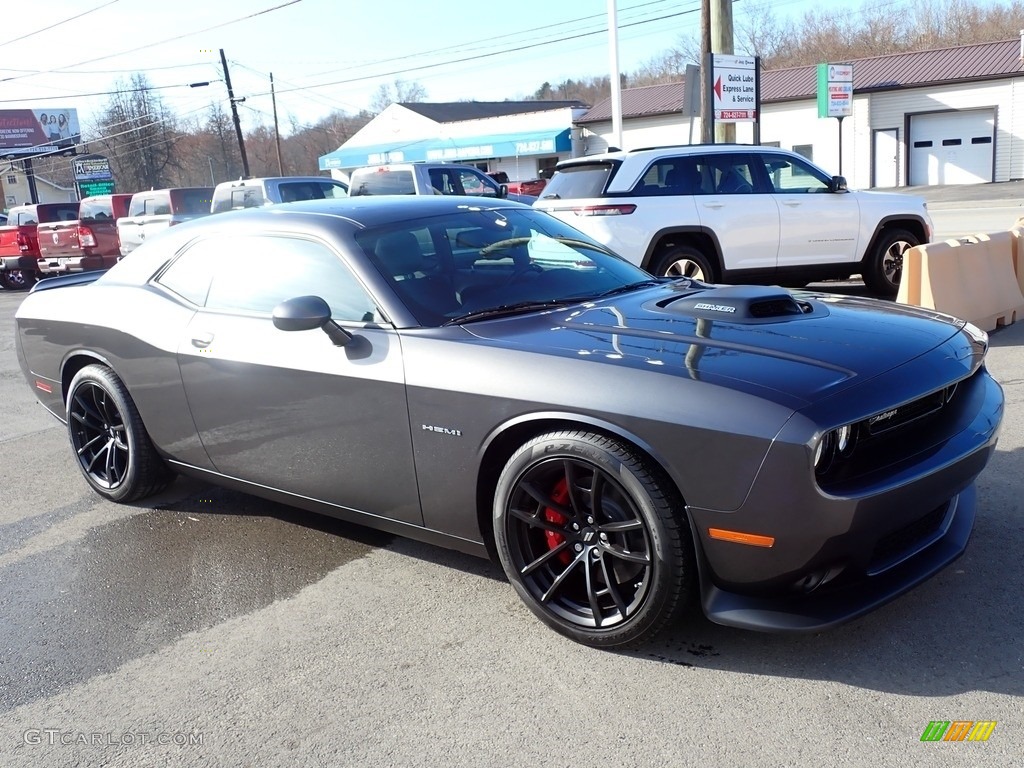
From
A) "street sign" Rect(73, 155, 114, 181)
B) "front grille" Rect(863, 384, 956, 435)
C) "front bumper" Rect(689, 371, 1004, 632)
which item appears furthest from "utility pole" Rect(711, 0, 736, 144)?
"street sign" Rect(73, 155, 114, 181)

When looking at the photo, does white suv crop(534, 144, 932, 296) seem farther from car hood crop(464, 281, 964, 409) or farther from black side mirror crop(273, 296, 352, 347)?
black side mirror crop(273, 296, 352, 347)

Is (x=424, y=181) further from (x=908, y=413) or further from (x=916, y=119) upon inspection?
(x=916, y=119)

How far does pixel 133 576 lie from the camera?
13.6 ft

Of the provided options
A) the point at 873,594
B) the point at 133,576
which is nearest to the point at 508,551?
the point at 873,594

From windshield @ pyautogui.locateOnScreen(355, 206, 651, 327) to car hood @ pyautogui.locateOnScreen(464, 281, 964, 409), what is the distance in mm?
185

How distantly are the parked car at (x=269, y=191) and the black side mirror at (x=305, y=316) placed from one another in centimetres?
1292

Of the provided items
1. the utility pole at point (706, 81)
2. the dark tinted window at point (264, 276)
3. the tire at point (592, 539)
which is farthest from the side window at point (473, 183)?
the tire at point (592, 539)

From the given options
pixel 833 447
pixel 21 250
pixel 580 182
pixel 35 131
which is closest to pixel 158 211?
pixel 21 250

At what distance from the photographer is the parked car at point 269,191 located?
16.2 meters

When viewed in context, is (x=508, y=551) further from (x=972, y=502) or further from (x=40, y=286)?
(x=40, y=286)

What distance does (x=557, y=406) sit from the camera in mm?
3074

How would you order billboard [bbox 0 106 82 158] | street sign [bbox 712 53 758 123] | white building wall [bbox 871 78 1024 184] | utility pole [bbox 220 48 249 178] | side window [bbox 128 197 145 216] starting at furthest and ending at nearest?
billboard [bbox 0 106 82 158] < utility pole [bbox 220 48 249 178] < white building wall [bbox 871 78 1024 184] < side window [bbox 128 197 145 216] < street sign [bbox 712 53 758 123]

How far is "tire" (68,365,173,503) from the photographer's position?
4.75 m

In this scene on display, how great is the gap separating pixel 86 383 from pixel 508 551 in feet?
9.59
